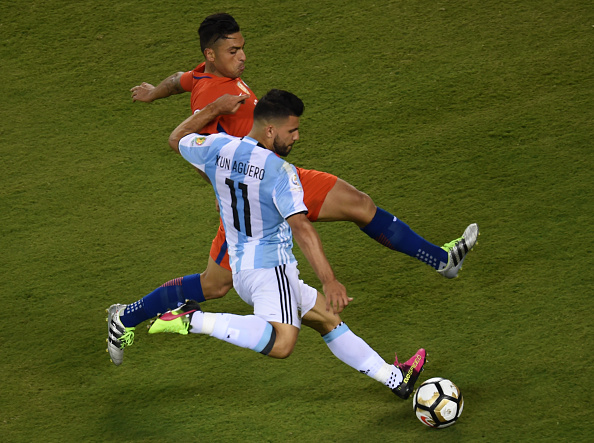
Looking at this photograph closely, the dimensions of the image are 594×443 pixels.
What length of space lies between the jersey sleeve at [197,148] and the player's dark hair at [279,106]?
277 mm

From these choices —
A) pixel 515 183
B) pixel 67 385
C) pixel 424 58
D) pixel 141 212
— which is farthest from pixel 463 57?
pixel 67 385

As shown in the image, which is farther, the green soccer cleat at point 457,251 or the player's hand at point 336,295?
the green soccer cleat at point 457,251

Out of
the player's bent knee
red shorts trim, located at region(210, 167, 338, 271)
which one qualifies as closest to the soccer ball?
the player's bent knee

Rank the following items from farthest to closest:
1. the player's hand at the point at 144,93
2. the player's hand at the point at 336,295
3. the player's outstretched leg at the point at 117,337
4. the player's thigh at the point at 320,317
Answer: the player's hand at the point at 144,93 → the player's outstretched leg at the point at 117,337 → the player's thigh at the point at 320,317 → the player's hand at the point at 336,295

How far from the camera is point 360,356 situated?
3.81 meters

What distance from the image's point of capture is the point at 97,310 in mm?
4707

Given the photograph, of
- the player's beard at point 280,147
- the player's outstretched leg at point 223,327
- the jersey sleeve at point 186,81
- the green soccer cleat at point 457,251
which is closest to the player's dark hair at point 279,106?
the player's beard at point 280,147

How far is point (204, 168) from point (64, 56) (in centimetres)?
371

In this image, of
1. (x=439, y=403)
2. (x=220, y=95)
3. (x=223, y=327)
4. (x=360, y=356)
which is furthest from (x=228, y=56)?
(x=439, y=403)

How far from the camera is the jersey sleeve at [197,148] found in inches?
145

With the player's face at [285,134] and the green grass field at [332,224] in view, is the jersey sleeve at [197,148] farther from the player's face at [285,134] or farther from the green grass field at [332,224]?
the green grass field at [332,224]

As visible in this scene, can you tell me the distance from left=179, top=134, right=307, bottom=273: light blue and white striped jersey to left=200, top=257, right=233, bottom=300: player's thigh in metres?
0.36

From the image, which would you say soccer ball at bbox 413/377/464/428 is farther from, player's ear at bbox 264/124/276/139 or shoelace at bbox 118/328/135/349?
shoelace at bbox 118/328/135/349

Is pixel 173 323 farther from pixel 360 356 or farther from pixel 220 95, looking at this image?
pixel 220 95
